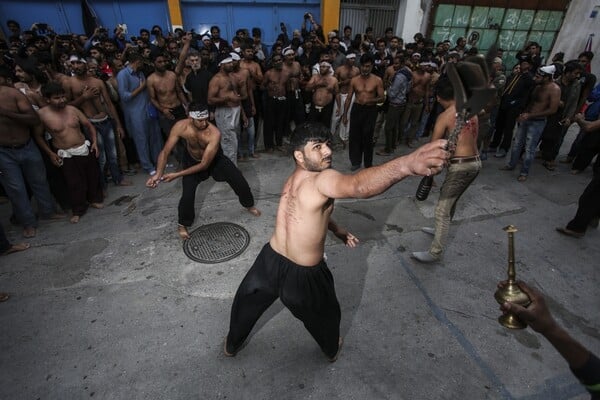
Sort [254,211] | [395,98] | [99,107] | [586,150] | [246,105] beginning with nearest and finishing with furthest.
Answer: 1. [254,211]
2. [99,107]
3. [586,150]
4. [246,105]
5. [395,98]

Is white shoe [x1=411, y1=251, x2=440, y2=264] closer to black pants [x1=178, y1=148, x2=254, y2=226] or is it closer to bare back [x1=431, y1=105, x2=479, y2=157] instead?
bare back [x1=431, y1=105, x2=479, y2=157]

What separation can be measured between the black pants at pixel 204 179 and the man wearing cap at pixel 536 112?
16.7 ft

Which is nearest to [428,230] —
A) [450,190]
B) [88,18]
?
[450,190]

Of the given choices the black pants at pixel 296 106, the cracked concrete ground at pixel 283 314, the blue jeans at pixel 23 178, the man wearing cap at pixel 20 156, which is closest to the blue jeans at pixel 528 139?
the cracked concrete ground at pixel 283 314

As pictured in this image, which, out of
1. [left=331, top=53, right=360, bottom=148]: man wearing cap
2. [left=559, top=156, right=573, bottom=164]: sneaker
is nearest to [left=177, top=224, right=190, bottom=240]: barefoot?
[left=331, top=53, right=360, bottom=148]: man wearing cap

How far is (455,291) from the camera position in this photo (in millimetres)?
Result: 3711

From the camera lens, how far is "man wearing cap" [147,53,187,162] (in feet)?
18.6

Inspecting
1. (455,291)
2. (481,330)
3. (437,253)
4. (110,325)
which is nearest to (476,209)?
(437,253)

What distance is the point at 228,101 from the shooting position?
19.9 feet

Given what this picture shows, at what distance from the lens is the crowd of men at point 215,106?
4.61 meters

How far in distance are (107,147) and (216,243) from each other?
2.86 metres

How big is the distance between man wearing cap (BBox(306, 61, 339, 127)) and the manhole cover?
3.52m

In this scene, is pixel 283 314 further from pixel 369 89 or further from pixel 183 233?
pixel 369 89

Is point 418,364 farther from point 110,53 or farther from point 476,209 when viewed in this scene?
point 110,53
